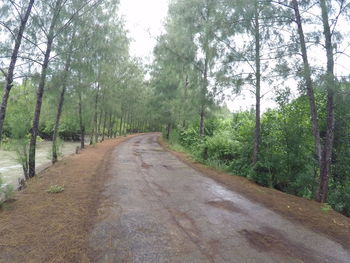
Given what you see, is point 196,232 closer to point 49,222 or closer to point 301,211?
point 49,222

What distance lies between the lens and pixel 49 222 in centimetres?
439

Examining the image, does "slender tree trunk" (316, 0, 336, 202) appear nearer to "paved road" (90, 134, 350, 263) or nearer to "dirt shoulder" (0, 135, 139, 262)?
"paved road" (90, 134, 350, 263)

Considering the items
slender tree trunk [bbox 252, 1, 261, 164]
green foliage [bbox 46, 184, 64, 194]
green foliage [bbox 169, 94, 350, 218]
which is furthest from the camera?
slender tree trunk [bbox 252, 1, 261, 164]

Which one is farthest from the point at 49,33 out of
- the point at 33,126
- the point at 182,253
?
the point at 182,253

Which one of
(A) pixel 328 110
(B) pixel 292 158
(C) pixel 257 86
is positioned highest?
(C) pixel 257 86

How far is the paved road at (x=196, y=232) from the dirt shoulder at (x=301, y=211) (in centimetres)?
28

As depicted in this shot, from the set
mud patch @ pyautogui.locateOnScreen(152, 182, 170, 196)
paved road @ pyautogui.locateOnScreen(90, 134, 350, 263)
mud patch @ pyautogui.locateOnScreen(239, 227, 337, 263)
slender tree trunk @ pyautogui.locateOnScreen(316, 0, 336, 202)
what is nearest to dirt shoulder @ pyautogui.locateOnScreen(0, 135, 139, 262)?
paved road @ pyautogui.locateOnScreen(90, 134, 350, 263)

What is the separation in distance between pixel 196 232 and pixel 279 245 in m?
1.35

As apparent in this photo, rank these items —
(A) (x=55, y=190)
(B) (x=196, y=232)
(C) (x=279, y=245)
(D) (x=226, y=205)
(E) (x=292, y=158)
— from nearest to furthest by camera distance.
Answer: (C) (x=279, y=245) → (B) (x=196, y=232) → (D) (x=226, y=205) → (A) (x=55, y=190) → (E) (x=292, y=158)

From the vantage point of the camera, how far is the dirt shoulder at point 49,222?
336cm

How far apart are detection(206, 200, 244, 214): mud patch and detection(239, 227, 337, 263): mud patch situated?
40.4 inches

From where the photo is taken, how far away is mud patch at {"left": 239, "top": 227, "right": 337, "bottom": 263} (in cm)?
341

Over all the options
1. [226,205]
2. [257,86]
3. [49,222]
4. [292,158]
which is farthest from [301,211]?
[49,222]

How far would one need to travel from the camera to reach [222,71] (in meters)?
8.70
